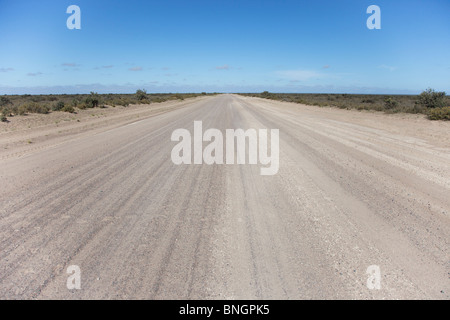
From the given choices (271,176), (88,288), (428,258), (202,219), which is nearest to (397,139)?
(271,176)

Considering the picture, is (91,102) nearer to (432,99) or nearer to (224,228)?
(224,228)

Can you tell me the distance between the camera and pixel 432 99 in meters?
20.8

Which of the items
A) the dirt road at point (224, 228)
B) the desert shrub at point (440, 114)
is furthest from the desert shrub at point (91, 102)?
the desert shrub at point (440, 114)

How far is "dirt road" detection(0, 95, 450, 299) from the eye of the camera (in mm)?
2605

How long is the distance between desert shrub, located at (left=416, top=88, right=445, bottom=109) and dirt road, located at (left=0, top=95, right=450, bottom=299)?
17.7m

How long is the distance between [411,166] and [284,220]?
476 centimetres

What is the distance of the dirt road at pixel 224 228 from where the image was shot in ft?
8.55

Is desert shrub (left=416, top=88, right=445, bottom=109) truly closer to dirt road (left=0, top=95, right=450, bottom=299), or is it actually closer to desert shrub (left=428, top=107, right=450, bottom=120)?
desert shrub (left=428, top=107, right=450, bottom=120)

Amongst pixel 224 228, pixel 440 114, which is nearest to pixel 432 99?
pixel 440 114

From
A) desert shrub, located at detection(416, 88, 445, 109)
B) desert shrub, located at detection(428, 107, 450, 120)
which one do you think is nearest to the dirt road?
desert shrub, located at detection(428, 107, 450, 120)

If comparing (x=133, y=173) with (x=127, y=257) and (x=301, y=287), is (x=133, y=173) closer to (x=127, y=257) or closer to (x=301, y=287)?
(x=127, y=257)

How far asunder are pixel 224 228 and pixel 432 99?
24812 millimetres
